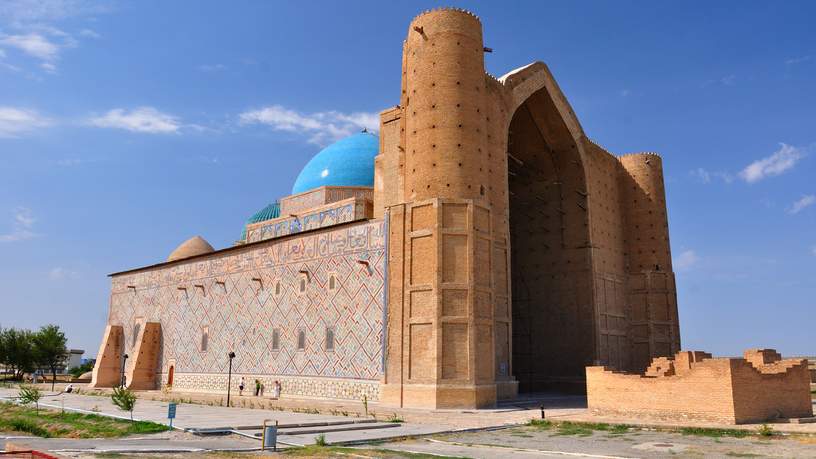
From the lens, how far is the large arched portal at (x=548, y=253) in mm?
24141

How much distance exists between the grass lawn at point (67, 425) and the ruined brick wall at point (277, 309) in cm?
663

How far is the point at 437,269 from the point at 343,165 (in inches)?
480

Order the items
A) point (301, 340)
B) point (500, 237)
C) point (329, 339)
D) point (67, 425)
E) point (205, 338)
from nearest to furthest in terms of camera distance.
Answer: point (67, 425) < point (500, 237) < point (329, 339) < point (301, 340) < point (205, 338)

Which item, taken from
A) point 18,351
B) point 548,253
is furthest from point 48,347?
point 548,253

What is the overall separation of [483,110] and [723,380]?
31.5ft

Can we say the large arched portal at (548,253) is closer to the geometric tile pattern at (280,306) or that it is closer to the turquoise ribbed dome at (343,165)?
the turquoise ribbed dome at (343,165)

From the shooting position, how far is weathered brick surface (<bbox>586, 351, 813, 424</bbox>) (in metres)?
12.6

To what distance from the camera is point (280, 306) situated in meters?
21.7

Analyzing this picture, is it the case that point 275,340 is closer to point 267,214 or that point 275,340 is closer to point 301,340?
point 301,340

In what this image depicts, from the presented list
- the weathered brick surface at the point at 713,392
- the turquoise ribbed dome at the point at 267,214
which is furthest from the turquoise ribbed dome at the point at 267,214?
the weathered brick surface at the point at 713,392

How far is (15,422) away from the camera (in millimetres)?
14664

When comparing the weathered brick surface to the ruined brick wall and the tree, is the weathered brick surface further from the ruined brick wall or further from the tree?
the tree

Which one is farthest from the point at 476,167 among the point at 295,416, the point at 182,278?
the point at 182,278

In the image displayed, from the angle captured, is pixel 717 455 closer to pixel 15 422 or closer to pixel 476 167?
pixel 476 167
